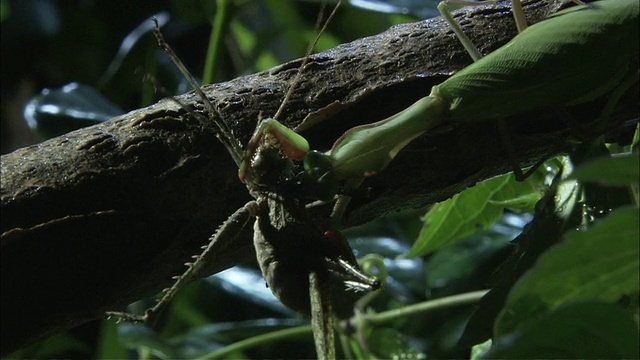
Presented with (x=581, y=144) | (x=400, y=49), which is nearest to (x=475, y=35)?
(x=400, y=49)

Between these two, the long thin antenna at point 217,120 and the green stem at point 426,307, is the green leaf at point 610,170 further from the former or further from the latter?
the green stem at point 426,307

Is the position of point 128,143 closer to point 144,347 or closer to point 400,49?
point 400,49

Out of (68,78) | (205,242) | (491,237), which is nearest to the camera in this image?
(205,242)

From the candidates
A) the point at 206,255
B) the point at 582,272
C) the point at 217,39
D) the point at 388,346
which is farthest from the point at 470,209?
the point at 217,39

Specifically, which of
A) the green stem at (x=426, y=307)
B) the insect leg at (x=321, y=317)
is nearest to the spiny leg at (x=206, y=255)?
the insect leg at (x=321, y=317)

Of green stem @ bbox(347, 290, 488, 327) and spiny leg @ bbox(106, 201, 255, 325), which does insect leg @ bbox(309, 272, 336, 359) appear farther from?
green stem @ bbox(347, 290, 488, 327)
